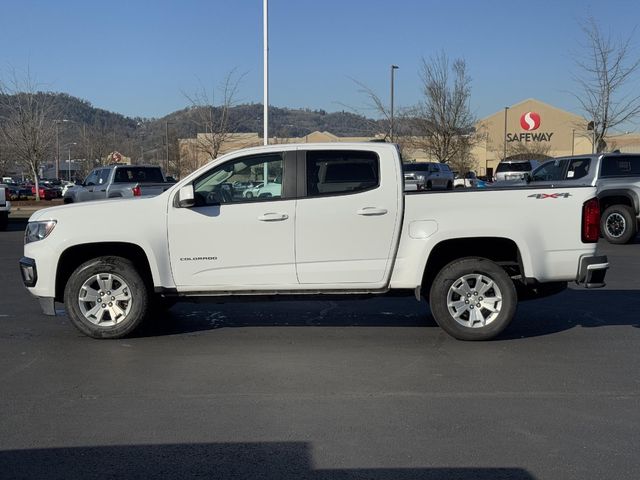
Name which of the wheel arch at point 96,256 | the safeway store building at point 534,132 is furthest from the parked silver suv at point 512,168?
the safeway store building at point 534,132

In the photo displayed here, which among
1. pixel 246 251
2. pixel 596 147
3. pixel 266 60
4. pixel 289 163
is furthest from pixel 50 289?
pixel 596 147

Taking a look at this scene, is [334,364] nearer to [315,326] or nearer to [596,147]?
[315,326]

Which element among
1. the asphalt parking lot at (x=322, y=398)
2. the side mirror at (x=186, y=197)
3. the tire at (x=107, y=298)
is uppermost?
the side mirror at (x=186, y=197)

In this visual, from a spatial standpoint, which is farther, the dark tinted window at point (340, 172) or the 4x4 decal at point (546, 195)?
the dark tinted window at point (340, 172)

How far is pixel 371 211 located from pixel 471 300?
138cm

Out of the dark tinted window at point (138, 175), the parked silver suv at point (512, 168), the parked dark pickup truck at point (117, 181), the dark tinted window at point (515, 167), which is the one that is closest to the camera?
the parked dark pickup truck at point (117, 181)

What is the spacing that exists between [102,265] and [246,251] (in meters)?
1.51

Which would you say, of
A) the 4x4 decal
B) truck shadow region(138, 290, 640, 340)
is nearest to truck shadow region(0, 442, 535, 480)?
truck shadow region(138, 290, 640, 340)

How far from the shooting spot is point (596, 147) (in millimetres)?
28906

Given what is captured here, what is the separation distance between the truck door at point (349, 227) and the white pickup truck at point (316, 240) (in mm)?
11

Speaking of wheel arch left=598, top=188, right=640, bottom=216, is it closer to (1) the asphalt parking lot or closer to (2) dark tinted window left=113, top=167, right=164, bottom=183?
(1) the asphalt parking lot

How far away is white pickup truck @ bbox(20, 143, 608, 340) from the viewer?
23.1 feet

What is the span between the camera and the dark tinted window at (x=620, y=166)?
1589cm

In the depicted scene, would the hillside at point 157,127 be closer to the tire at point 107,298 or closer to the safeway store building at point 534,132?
the safeway store building at point 534,132
